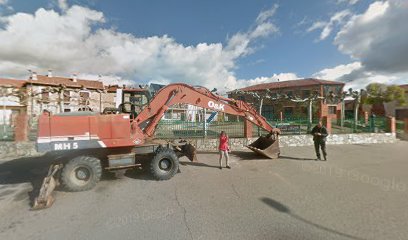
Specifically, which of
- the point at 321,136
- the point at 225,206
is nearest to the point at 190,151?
the point at 225,206

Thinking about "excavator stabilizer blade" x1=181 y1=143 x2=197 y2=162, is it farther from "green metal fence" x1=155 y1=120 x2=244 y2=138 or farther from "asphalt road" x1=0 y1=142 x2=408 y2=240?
"green metal fence" x1=155 y1=120 x2=244 y2=138

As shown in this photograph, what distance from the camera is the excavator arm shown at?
698 cm

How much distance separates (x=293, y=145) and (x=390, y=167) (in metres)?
4.96

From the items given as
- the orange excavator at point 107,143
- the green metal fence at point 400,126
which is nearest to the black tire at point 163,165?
the orange excavator at point 107,143

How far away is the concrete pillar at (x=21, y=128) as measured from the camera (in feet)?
33.5

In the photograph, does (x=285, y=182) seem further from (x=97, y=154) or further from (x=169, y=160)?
(x=97, y=154)

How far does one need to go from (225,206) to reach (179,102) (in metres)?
3.94

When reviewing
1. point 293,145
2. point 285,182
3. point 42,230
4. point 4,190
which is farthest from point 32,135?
point 293,145

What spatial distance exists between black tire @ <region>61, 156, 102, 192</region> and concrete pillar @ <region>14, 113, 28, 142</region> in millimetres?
6706

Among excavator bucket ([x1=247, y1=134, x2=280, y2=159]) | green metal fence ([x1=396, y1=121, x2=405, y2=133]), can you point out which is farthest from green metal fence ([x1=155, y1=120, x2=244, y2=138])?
green metal fence ([x1=396, y1=121, x2=405, y2=133])

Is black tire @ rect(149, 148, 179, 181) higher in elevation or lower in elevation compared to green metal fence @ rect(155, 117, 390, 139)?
lower

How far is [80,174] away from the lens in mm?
5871

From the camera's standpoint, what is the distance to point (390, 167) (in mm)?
7875

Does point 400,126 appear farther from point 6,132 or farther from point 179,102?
point 6,132
